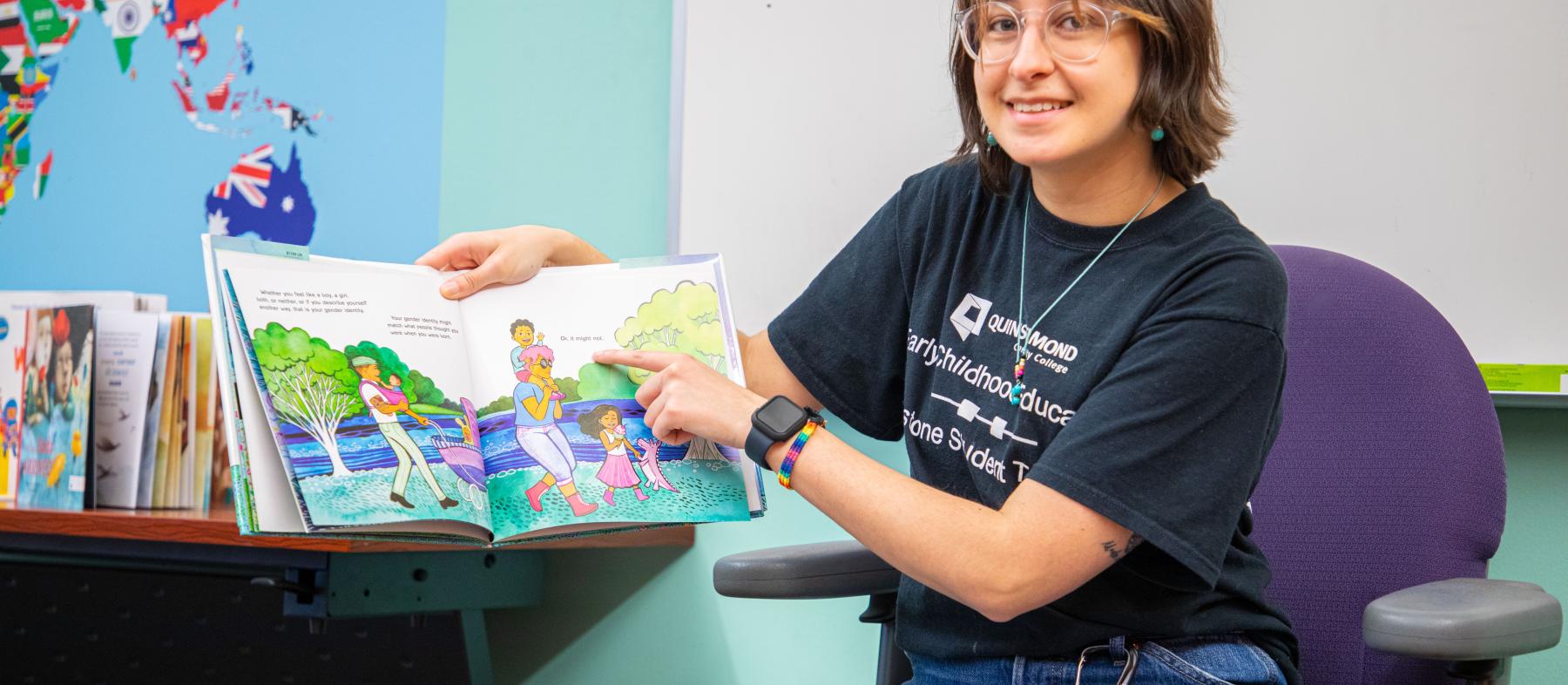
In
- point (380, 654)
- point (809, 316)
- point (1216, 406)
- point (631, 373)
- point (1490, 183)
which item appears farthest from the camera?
point (380, 654)

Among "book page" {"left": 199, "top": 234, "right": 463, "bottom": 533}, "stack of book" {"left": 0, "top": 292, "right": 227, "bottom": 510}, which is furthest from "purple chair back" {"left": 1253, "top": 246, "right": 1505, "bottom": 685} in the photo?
"stack of book" {"left": 0, "top": 292, "right": 227, "bottom": 510}

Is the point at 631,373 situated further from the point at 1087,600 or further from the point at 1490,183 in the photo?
the point at 1490,183

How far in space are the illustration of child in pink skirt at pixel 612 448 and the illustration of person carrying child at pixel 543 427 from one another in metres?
0.02

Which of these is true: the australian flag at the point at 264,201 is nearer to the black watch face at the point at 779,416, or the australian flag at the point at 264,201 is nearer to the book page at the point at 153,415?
the book page at the point at 153,415

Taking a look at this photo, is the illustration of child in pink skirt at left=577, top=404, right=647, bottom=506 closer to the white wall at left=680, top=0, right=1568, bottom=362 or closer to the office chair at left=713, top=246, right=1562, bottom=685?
the office chair at left=713, top=246, right=1562, bottom=685

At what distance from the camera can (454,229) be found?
76.4 inches

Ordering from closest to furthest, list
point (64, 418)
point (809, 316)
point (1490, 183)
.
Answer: point (809, 316), point (1490, 183), point (64, 418)

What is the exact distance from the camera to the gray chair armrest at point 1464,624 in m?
0.91

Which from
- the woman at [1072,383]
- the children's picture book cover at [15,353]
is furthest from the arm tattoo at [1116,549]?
the children's picture book cover at [15,353]

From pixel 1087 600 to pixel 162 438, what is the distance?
1357mm

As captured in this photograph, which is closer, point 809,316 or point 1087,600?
point 1087,600

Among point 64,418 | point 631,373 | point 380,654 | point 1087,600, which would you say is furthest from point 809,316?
point 64,418

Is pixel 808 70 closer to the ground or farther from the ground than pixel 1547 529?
farther from the ground

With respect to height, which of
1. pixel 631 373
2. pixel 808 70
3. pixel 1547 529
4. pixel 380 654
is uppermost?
pixel 808 70
